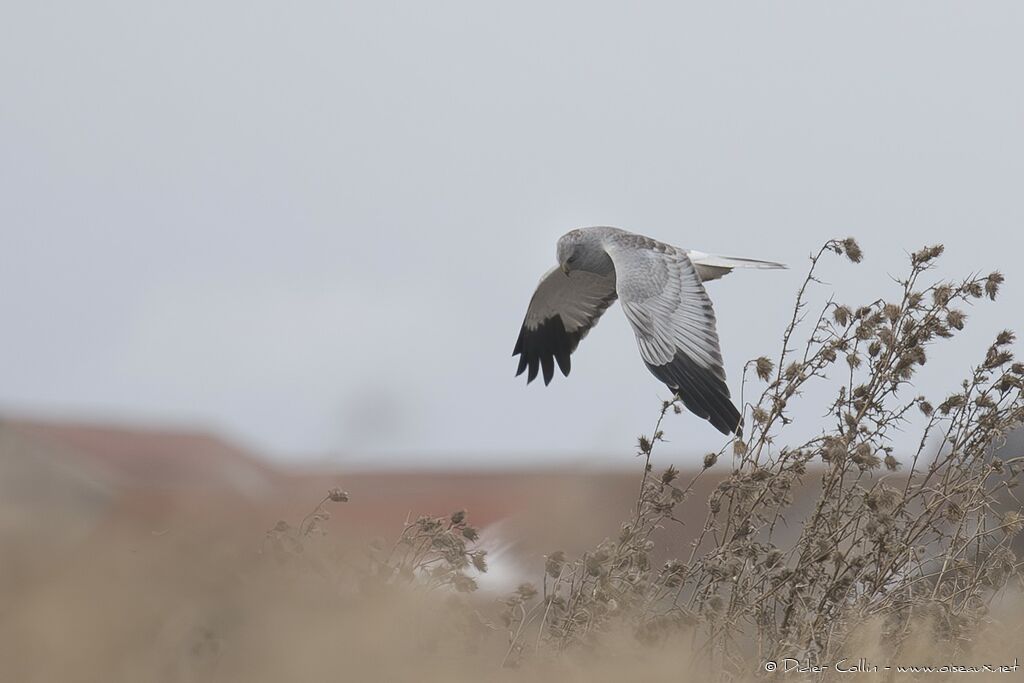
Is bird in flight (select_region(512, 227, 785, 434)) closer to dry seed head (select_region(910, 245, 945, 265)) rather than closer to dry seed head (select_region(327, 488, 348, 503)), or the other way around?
dry seed head (select_region(910, 245, 945, 265))

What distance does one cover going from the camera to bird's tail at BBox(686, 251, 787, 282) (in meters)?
7.36

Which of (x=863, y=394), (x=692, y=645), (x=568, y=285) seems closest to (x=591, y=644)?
(x=692, y=645)

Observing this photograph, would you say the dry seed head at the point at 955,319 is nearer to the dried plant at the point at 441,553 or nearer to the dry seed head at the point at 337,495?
the dried plant at the point at 441,553

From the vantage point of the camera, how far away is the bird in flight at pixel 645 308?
5.40 metres

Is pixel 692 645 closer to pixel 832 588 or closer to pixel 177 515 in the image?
pixel 832 588

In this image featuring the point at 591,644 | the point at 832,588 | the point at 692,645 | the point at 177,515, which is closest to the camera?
the point at 177,515

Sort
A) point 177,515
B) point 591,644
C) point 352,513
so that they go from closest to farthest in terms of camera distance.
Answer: point 177,515, point 352,513, point 591,644

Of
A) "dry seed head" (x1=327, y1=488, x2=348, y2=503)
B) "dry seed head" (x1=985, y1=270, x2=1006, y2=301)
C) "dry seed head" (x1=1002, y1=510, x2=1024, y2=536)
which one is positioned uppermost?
"dry seed head" (x1=985, y1=270, x2=1006, y2=301)

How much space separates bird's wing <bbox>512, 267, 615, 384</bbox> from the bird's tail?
787 millimetres

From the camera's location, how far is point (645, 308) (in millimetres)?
6062

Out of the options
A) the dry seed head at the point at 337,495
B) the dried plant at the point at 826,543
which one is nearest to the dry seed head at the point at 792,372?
the dried plant at the point at 826,543

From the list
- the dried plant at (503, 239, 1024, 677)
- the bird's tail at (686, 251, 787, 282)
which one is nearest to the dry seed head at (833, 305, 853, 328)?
the dried plant at (503, 239, 1024, 677)

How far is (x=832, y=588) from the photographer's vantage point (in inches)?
164

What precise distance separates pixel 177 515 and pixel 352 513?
42 centimetres
